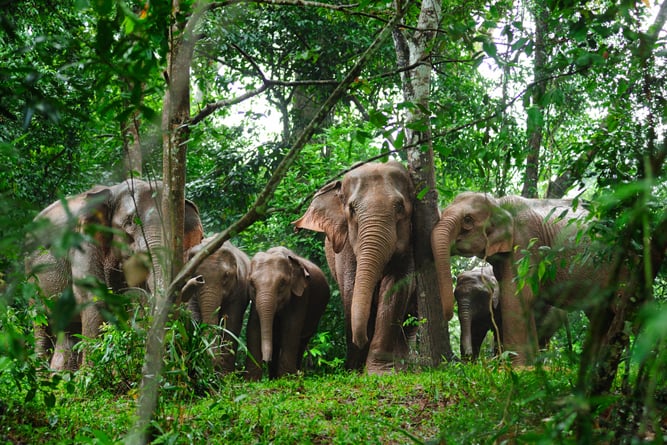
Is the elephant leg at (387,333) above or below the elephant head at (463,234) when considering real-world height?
below

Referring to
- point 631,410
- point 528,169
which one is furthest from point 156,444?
point 528,169

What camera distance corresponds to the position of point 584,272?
29.2 feet

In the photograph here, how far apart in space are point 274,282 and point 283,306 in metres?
0.82

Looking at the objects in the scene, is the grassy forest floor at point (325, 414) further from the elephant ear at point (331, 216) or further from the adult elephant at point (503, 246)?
the elephant ear at point (331, 216)

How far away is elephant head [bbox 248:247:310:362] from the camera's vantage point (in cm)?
1020

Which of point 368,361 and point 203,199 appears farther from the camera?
point 203,199

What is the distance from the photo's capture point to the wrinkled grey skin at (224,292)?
9500 millimetres

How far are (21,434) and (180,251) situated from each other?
1384 mm

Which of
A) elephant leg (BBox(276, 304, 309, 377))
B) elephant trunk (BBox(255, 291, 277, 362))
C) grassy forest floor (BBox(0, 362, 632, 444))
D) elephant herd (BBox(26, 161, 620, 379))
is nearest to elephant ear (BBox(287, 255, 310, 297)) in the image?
elephant herd (BBox(26, 161, 620, 379))

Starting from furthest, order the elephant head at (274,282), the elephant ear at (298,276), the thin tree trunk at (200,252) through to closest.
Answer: the elephant ear at (298,276)
the elephant head at (274,282)
the thin tree trunk at (200,252)

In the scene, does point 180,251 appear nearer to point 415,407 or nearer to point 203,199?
point 415,407

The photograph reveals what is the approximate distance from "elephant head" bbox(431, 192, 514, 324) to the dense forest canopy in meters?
0.21

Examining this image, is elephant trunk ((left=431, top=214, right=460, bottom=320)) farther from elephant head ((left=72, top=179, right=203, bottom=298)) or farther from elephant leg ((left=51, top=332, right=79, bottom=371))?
elephant leg ((left=51, top=332, right=79, bottom=371))

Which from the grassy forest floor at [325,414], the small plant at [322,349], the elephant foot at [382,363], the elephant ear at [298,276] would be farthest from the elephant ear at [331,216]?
the grassy forest floor at [325,414]
